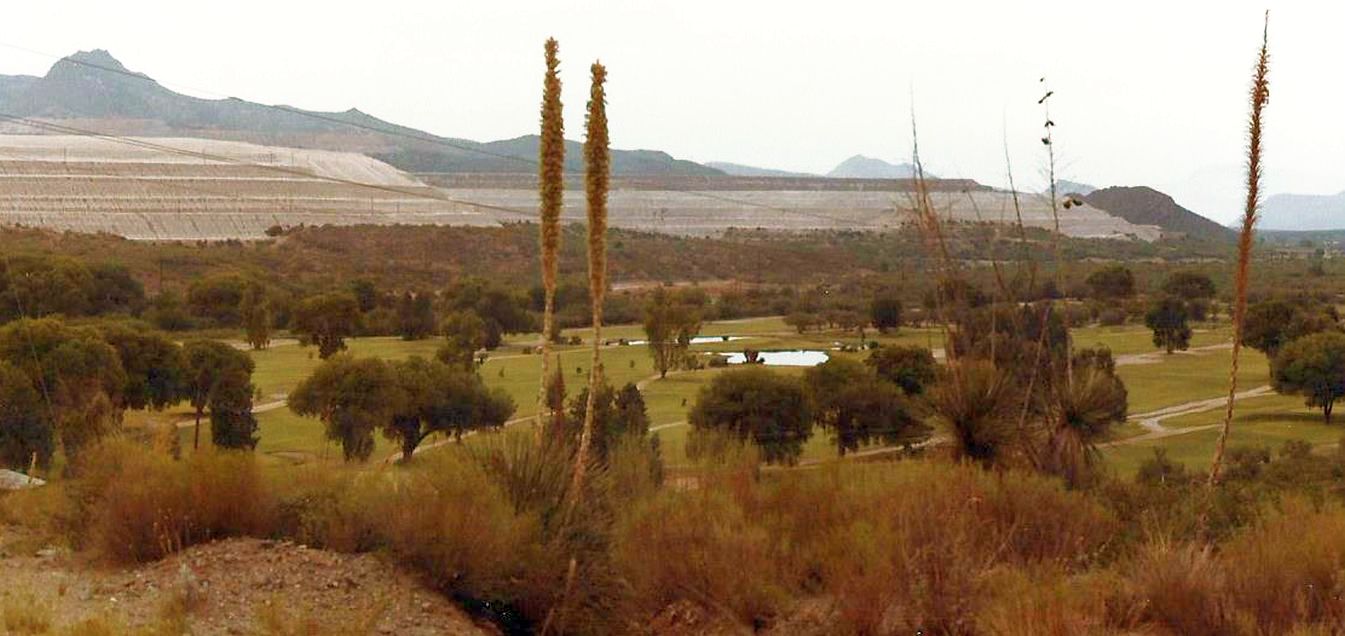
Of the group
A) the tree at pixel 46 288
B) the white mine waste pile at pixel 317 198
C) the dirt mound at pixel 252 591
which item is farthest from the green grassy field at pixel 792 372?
the white mine waste pile at pixel 317 198

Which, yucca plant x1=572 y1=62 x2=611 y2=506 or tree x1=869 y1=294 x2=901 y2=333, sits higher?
yucca plant x1=572 y1=62 x2=611 y2=506

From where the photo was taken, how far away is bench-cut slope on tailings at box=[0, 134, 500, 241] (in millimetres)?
83938

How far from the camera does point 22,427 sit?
66.7ft

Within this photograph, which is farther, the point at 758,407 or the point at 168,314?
the point at 168,314

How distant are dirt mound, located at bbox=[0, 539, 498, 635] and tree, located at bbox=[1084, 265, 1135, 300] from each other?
148 feet

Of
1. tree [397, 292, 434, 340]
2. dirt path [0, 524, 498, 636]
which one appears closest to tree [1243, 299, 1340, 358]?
tree [397, 292, 434, 340]

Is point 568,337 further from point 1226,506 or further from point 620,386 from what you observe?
point 1226,506

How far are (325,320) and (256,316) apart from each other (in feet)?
7.94

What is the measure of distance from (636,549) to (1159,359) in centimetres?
3175

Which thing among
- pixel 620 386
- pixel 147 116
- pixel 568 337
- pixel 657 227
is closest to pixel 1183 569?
pixel 620 386

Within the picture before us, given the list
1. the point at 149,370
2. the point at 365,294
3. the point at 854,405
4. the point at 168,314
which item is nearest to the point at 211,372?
the point at 149,370

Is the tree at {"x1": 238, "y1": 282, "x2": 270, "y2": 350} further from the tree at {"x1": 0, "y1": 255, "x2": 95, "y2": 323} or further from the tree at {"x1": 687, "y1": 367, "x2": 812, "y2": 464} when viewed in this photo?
the tree at {"x1": 687, "y1": 367, "x2": 812, "y2": 464}

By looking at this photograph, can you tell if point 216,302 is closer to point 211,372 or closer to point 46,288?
point 46,288

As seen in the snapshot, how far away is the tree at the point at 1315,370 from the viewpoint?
2969cm
